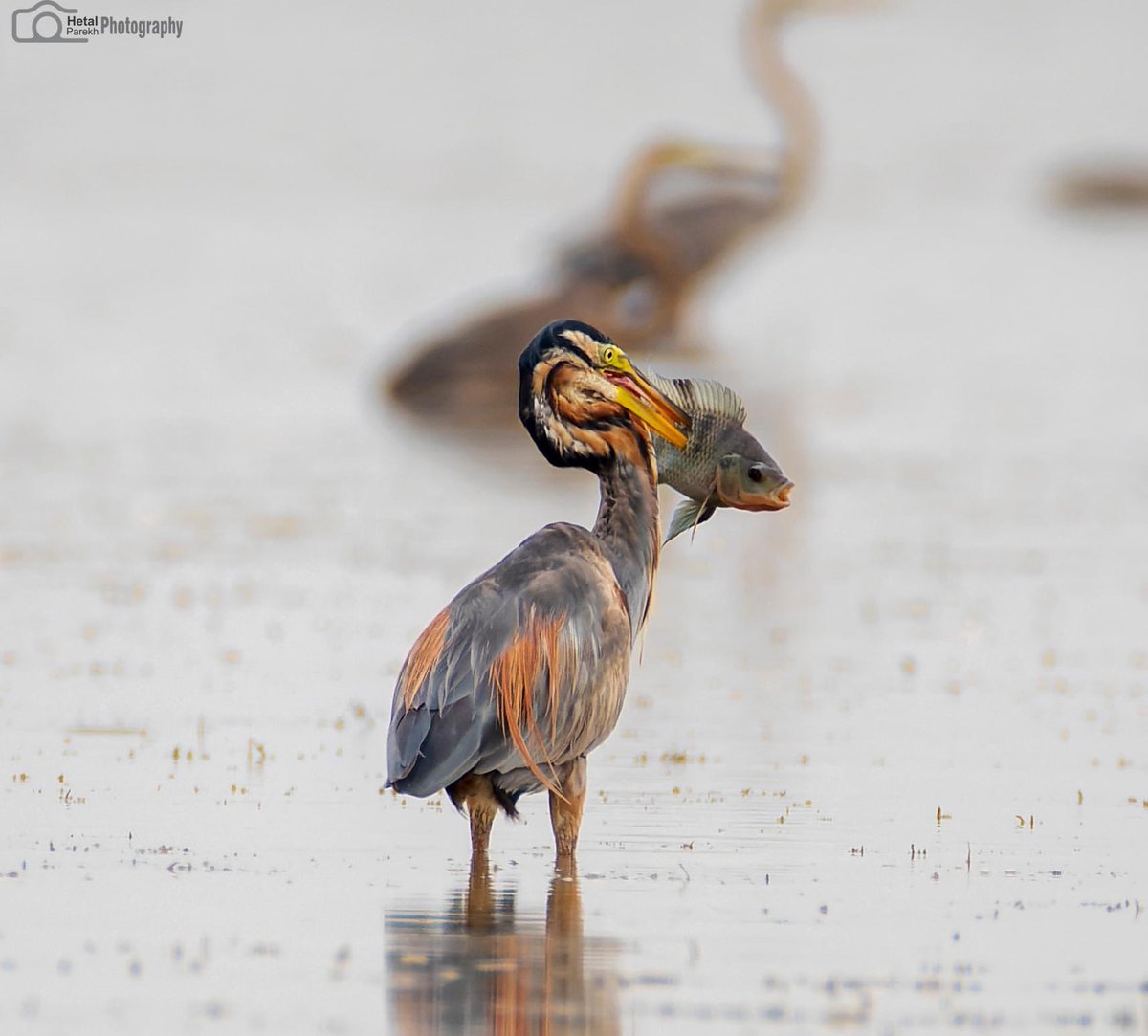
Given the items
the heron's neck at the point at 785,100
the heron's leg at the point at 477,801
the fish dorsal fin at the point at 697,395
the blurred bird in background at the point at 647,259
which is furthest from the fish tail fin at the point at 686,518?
the heron's neck at the point at 785,100

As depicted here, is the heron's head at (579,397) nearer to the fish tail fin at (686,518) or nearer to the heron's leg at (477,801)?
the fish tail fin at (686,518)

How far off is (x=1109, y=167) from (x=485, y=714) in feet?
149

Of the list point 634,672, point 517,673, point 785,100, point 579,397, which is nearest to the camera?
point 517,673

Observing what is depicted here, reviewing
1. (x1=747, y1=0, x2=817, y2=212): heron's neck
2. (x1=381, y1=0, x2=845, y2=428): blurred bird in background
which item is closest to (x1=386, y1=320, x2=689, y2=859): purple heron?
(x1=381, y1=0, x2=845, y2=428): blurred bird in background

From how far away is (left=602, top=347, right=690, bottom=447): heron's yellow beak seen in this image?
959cm

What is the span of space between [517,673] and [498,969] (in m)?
1.69

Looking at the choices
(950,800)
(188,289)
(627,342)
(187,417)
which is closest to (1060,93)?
(188,289)

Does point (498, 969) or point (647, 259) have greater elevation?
point (647, 259)

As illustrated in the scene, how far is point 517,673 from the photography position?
8.72 metres

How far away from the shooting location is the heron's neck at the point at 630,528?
9594mm

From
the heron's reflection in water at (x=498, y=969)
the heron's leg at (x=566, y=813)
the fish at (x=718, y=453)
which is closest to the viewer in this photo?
the heron's reflection in water at (x=498, y=969)

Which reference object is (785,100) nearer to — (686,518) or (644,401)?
(686,518)

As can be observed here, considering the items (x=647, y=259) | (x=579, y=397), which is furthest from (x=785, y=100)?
(x=579, y=397)

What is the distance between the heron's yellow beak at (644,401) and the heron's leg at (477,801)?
1.66m
